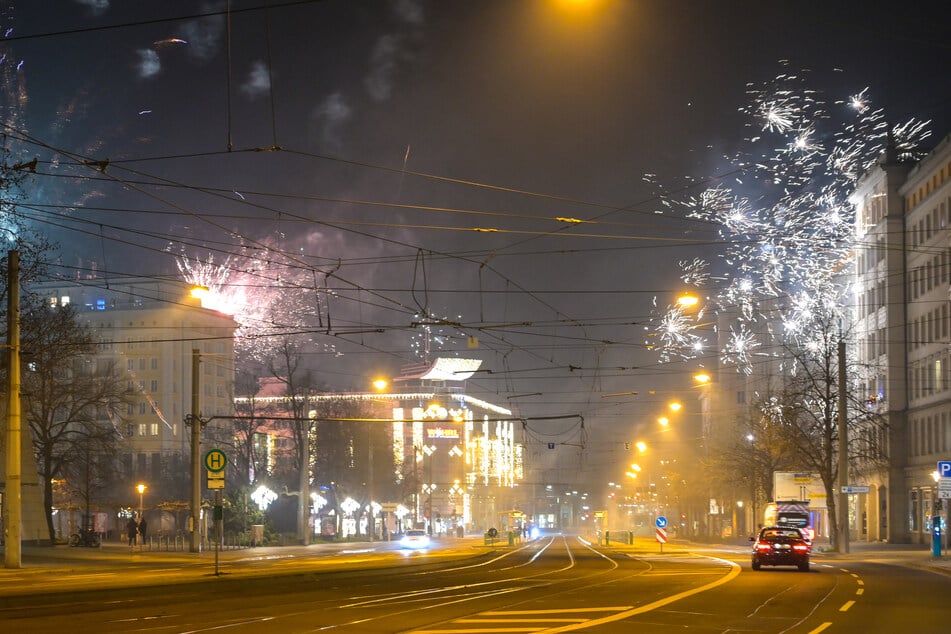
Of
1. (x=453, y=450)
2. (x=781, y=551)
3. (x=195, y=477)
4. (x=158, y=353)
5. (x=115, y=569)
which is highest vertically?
(x=158, y=353)

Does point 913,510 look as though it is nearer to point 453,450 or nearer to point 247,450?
point 247,450

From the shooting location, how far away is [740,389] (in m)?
131

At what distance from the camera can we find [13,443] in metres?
35.6

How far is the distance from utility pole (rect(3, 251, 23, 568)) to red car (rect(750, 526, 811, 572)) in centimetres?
2351

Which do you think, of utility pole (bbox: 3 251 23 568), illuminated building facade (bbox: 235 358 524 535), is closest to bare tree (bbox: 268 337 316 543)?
utility pole (bbox: 3 251 23 568)

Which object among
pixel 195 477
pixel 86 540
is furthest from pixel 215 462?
pixel 86 540

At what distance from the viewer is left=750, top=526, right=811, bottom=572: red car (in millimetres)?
37156

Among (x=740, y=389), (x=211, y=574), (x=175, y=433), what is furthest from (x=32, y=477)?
(x=740, y=389)

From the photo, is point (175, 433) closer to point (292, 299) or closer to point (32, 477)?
point (292, 299)

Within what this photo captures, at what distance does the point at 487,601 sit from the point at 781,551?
1651 cm

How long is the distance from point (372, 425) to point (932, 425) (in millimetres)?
45354

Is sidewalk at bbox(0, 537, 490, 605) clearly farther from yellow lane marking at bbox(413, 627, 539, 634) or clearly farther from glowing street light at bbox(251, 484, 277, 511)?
glowing street light at bbox(251, 484, 277, 511)

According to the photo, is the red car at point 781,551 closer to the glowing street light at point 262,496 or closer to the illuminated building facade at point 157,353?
the glowing street light at point 262,496

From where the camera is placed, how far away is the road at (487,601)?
60.0ft
